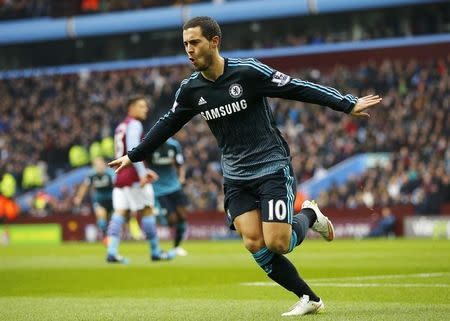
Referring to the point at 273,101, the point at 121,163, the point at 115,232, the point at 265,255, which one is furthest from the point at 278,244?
the point at 273,101

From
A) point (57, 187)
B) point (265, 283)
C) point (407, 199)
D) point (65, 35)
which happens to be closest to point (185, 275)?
point (265, 283)

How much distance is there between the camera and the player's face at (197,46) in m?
7.96

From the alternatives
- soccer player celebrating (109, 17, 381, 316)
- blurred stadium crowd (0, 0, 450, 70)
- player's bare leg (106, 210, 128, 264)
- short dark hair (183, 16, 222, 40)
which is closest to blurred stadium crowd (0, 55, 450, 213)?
blurred stadium crowd (0, 0, 450, 70)

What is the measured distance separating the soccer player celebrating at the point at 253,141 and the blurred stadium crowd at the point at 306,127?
1839cm

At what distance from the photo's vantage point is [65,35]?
4466cm

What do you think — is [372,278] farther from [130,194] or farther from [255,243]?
[130,194]

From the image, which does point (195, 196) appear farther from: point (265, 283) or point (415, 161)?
point (265, 283)

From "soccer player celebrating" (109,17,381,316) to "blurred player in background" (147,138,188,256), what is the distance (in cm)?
1041

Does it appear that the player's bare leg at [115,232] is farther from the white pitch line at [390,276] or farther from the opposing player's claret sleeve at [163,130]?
the opposing player's claret sleeve at [163,130]

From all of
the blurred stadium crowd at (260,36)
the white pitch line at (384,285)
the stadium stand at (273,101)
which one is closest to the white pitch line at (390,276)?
the white pitch line at (384,285)

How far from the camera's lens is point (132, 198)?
16.4 m

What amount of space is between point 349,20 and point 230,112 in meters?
32.4

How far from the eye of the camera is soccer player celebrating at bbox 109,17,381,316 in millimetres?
7965

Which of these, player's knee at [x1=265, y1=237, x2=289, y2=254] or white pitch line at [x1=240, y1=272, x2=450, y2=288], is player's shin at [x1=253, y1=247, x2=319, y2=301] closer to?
player's knee at [x1=265, y1=237, x2=289, y2=254]
